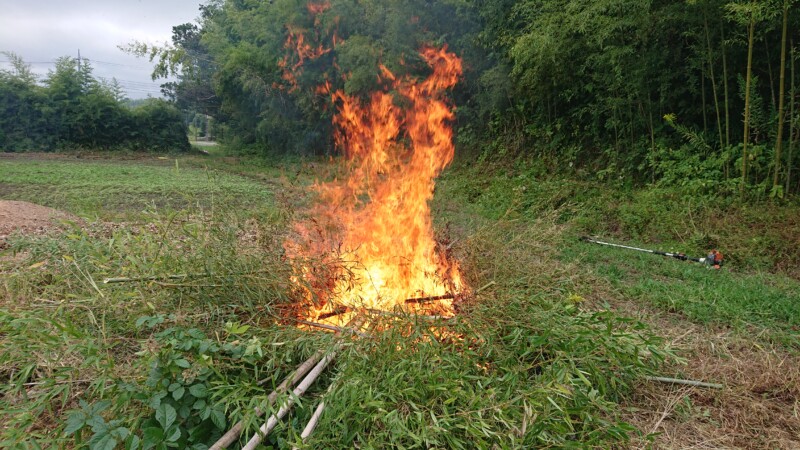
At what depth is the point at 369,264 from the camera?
12.5 feet

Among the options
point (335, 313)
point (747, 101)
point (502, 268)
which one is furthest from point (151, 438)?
point (747, 101)

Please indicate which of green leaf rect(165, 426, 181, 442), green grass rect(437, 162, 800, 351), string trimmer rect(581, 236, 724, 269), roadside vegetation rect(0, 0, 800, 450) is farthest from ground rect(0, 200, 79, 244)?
string trimmer rect(581, 236, 724, 269)

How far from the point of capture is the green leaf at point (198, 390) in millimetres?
2281

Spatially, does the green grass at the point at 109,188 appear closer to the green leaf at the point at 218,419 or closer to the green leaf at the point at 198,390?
the green leaf at the point at 198,390

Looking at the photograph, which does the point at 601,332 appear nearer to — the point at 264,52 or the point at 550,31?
the point at 550,31

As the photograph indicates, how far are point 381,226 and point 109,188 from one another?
29.3 ft

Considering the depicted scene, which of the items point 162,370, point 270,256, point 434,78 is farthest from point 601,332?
point 434,78

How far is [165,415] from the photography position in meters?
2.16

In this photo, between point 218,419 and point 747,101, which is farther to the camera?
point 747,101

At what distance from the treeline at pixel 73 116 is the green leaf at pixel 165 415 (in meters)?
22.5

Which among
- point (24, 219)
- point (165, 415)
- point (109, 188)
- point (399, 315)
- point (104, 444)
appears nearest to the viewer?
point (104, 444)

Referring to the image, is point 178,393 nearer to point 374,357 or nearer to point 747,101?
point 374,357

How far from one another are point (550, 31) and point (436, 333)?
745 centimetres

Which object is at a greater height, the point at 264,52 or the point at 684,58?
the point at 264,52
